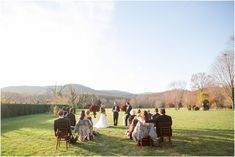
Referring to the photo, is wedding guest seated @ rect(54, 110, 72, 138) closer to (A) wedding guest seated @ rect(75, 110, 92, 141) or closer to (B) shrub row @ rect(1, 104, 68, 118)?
(A) wedding guest seated @ rect(75, 110, 92, 141)

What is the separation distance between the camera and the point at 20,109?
4178cm

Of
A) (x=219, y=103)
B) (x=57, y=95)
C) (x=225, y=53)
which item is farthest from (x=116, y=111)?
(x=219, y=103)

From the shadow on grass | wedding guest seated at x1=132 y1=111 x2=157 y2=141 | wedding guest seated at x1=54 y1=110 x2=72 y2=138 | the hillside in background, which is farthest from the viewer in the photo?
the hillside in background

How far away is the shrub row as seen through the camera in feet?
118

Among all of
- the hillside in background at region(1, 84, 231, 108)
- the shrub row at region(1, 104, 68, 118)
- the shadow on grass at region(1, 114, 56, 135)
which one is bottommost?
the shadow on grass at region(1, 114, 56, 135)

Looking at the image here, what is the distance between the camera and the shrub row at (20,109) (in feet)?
118

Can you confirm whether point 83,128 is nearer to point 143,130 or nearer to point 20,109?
point 143,130

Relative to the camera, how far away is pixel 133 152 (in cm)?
1145

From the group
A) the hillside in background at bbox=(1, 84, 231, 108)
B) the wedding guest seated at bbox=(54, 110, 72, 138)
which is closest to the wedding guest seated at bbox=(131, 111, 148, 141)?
the wedding guest seated at bbox=(54, 110, 72, 138)

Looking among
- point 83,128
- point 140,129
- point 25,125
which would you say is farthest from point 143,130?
point 25,125

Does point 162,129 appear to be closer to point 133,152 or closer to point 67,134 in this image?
point 133,152

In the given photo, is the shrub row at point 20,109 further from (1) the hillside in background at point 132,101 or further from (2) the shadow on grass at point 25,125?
(2) the shadow on grass at point 25,125

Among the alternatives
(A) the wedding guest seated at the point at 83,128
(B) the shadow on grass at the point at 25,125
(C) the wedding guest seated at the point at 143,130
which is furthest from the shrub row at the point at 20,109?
(C) the wedding guest seated at the point at 143,130

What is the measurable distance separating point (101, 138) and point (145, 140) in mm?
3359
